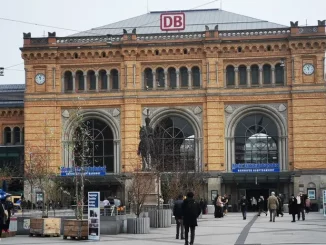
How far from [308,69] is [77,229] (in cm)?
4170

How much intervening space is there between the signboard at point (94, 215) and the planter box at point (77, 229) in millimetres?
457

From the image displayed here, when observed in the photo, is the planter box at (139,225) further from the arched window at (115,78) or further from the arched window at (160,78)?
the arched window at (115,78)

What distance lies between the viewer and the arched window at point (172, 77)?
240 feet

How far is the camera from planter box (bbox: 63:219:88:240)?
110 feet

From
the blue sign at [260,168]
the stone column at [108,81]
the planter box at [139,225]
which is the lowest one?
the planter box at [139,225]

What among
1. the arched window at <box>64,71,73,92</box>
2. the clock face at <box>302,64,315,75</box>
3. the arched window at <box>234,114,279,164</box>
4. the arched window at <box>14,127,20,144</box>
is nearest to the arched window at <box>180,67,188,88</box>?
the arched window at <box>234,114,279,164</box>

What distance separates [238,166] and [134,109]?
35.6 ft

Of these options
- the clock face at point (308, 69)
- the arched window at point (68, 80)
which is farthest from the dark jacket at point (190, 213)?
the arched window at point (68, 80)

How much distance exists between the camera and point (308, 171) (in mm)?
69500

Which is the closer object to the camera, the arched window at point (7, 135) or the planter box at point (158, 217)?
the planter box at point (158, 217)

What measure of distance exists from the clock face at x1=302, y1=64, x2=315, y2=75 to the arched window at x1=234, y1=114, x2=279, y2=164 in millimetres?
5421

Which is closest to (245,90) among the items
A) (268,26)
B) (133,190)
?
(268,26)

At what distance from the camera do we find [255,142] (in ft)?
236

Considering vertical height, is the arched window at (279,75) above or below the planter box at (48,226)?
above
